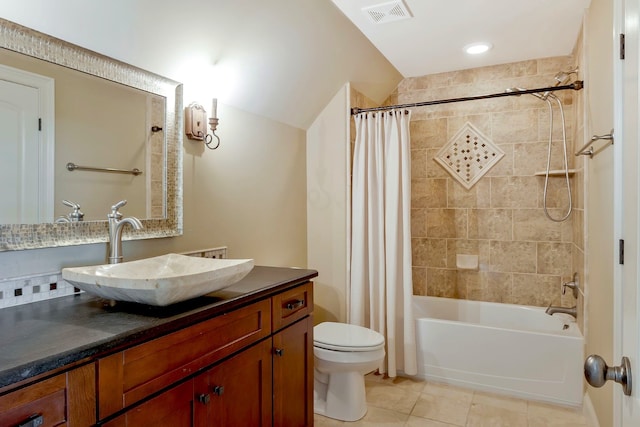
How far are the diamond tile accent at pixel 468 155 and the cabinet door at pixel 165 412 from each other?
9.31ft

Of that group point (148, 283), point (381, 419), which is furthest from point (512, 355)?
point (148, 283)

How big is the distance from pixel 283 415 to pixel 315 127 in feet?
6.78

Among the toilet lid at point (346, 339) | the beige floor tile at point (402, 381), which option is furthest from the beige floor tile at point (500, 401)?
the toilet lid at point (346, 339)

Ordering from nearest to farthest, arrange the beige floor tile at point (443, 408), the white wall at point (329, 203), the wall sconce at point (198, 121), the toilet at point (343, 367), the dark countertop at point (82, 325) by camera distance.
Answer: the dark countertop at point (82, 325) → the wall sconce at point (198, 121) → the toilet at point (343, 367) → the beige floor tile at point (443, 408) → the white wall at point (329, 203)

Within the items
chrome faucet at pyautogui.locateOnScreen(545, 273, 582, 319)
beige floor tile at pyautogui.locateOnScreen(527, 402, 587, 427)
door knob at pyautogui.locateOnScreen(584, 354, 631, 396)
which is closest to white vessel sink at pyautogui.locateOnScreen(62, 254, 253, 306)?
door knob at pyautogui.locateOnScreen(584, 354, 631, 396)

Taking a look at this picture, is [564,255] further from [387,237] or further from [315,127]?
[315,127]

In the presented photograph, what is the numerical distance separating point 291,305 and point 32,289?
37.4 inches

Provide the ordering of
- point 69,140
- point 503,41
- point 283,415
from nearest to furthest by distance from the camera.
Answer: point 69,140, point 283,415, point 503,41

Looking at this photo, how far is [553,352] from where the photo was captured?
8.30 ft

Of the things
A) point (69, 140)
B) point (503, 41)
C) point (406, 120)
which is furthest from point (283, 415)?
point (503, 41)

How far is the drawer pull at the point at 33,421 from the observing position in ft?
2.61

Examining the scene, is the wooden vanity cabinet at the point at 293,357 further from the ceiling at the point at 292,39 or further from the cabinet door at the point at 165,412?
the ceiling at the point at 292,39

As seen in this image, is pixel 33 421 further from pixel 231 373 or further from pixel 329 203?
pixel 329 203

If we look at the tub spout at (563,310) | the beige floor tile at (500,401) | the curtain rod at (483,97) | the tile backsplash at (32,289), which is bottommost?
the beige floor tile at (500,401)
